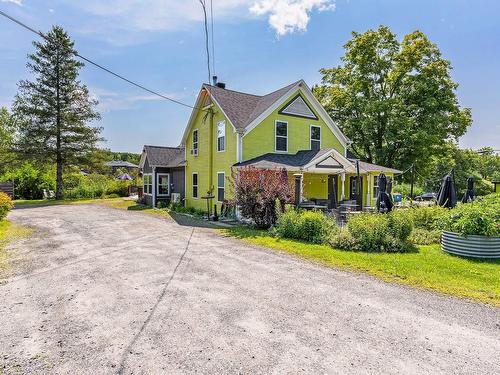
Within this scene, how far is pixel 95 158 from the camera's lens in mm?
31156

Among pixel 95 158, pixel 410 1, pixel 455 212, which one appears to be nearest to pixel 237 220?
pixel 455 212

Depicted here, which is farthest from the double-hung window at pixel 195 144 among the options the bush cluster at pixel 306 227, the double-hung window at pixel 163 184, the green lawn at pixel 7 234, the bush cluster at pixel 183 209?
the bush cluster at pixel 306 227

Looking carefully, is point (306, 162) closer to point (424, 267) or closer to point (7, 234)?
point (424, 267)

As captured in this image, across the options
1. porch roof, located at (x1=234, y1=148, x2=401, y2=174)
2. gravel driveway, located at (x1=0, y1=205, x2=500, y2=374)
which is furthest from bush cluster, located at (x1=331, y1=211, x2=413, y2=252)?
porch roof, located at (x1=234, y1=148, x2=401, y2=174)

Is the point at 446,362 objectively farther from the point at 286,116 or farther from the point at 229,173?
the point at 286,116

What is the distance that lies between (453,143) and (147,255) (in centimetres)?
A: 2936

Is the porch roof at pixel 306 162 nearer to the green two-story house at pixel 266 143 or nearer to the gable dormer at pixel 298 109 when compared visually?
the green two-story house at pixel 266 143

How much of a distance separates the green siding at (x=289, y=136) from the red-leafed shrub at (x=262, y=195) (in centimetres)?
418

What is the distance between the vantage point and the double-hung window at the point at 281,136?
59.1 feet

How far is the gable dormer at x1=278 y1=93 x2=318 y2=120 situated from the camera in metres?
18.2

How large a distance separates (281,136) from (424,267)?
12482 millimetres

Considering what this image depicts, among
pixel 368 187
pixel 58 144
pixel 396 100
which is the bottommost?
pixel 368 187

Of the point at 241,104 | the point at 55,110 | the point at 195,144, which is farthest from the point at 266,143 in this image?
the point at 55,110

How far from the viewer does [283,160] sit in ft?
53.9
